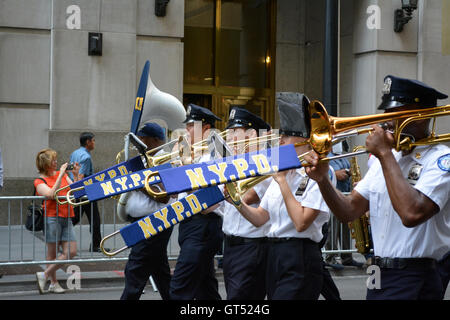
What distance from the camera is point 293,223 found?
4.79 m

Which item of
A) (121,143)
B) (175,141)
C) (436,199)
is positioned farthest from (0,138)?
(436,199)

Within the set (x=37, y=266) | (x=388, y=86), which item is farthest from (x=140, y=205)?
(x=388, y=86)

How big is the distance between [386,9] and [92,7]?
600 centimetres

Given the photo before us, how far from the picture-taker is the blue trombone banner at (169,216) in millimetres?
4109

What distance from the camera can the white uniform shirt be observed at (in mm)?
5367

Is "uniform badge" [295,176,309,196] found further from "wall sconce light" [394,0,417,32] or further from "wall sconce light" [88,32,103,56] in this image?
"wall sconce light" [394,0,417,32]

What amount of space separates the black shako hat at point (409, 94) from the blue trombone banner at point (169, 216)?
3.73 ft

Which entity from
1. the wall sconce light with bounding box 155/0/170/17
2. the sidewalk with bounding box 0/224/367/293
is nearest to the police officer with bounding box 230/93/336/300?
the sidewalk with bounding box 0/224/367/293

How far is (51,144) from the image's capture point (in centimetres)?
1285

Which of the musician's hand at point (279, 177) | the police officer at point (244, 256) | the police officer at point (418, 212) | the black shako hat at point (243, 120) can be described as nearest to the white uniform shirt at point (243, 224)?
the police officer at point (244, 256)

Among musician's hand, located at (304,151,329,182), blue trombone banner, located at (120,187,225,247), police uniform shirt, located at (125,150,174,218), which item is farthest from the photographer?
police uniform shirt, located at (125,150,174,218)

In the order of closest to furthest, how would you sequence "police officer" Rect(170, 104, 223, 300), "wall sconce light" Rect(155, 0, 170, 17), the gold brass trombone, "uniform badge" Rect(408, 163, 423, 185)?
the gold brass trombone < "uniform badge" Rect(408, 163, 423, 185) < "police officer" Rect(170, 104, 223, 300) < "wall sconce light" Rect(155, 0, 170, 17)

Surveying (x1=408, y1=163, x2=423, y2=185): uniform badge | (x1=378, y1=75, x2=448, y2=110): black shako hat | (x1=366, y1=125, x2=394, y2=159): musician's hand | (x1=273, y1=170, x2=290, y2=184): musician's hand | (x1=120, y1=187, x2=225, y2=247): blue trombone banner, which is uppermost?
(x1=378, y1=75, x2=448, y2=110): black shako hat

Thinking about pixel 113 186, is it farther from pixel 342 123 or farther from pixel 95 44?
pixel 95 44
